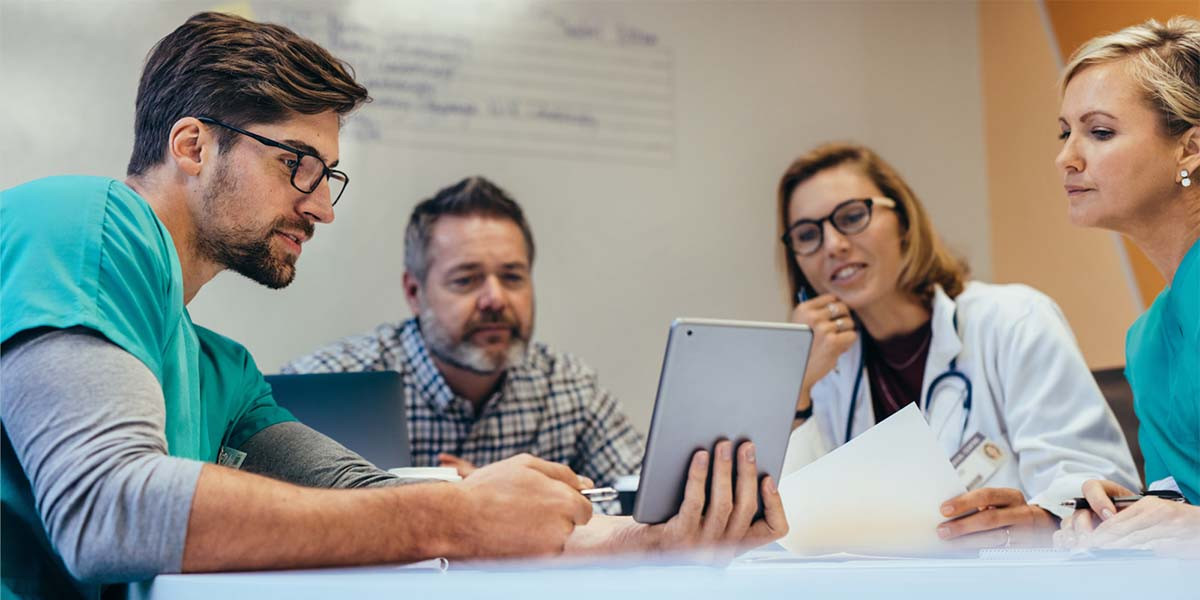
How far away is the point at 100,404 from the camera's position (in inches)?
33.7

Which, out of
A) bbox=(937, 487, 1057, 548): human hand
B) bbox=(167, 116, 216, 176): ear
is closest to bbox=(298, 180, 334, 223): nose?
bbox=(167, 116, 216, 176): ear

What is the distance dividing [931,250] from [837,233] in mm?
189

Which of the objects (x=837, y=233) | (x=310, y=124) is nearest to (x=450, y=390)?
(x=837, y=233)

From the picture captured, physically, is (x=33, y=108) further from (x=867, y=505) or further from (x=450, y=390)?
(x=867, y=505)

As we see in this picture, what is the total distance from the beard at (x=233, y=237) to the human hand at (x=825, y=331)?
1118 mm

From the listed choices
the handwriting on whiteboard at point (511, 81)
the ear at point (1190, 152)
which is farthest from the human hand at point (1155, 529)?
the handwriting on whiteboard at point (511, 81)

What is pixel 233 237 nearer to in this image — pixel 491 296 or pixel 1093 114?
pixel 1093 114

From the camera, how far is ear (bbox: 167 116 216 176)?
1225mm

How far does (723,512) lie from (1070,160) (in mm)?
883

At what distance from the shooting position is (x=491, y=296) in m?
2.54

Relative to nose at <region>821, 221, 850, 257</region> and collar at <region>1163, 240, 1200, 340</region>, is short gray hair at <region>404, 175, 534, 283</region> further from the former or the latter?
collar at <region>1163, 240, 1200, 340</region>

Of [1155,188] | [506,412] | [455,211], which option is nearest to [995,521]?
[1155,188]

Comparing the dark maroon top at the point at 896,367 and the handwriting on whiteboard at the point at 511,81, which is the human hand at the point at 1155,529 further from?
the handwriting on whiteboard at the point at 511,81

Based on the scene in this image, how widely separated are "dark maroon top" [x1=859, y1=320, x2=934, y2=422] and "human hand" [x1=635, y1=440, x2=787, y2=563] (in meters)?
1.15
